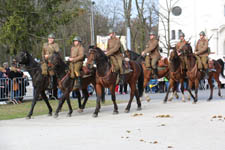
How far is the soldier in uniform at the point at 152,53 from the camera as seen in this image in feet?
67.4

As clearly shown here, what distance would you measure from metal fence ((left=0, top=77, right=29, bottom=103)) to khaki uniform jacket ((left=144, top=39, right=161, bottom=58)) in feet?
24.9

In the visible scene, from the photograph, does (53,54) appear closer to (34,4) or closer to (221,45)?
(34,4)

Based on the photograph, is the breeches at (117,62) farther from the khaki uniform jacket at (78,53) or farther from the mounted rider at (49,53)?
the mounted rider at (49,53)

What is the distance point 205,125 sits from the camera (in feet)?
42.2

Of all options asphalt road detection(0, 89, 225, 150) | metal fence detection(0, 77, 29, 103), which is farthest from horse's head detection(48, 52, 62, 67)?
metal fence detection(0, 77, 29, 103)

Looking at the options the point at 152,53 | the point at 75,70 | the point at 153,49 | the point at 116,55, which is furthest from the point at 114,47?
the point at 152,53

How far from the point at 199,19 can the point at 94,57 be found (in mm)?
64566

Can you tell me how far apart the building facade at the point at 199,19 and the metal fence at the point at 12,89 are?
52.4 meters

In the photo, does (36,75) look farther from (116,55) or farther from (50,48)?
(116,55)

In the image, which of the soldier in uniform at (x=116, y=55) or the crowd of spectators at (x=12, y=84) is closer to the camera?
the soldier in uniform at (x=116, y=55)

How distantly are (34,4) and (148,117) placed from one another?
13213 millimetres

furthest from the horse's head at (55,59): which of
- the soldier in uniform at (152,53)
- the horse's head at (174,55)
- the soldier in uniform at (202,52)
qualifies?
the soldier in uniform at (202,52)

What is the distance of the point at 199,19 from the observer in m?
78.2

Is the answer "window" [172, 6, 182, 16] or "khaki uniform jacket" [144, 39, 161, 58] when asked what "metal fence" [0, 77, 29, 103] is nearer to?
"khaki uniform jacket" [144, 39, 161, 58]
